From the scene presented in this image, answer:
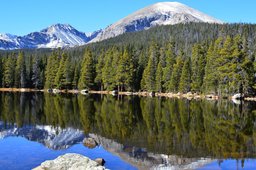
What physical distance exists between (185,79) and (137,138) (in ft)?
256

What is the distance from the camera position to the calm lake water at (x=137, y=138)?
27500mm

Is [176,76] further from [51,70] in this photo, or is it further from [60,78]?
[51,70]

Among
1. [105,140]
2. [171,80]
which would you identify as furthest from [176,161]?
[171,80]

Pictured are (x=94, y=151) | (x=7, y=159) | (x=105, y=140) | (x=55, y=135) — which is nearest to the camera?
→ (x=7, y=159)

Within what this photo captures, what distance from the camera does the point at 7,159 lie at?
27578mm

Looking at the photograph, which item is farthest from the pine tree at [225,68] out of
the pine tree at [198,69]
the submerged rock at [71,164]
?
the submerged rock at [71,164]

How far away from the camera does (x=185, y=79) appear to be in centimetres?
11306

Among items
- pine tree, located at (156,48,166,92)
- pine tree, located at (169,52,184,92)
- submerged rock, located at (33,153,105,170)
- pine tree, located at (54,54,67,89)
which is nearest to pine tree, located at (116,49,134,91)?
pine tree, located at (156,48,166,92)

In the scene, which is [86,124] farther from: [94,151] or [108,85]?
[108,85]

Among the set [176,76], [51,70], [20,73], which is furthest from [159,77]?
[20,73]

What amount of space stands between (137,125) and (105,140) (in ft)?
32.6

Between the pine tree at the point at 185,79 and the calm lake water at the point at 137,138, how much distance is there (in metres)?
55.3

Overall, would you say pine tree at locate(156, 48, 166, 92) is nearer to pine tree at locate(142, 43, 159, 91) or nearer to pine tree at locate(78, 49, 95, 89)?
pine tree at locate(142, 43, 159, 91)

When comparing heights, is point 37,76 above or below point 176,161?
above
